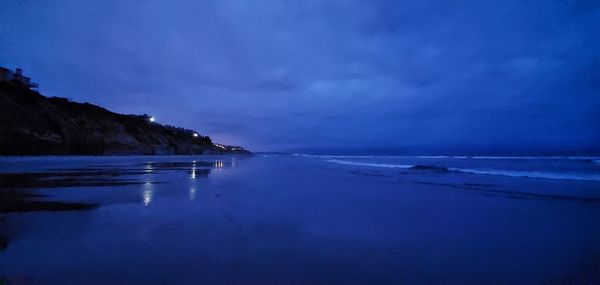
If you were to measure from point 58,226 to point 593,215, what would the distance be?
37.1 ft

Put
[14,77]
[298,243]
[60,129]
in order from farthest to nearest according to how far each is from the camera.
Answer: [14,77] < [60,129] < [298,243]

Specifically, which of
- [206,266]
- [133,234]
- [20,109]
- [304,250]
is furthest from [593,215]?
[20,109]

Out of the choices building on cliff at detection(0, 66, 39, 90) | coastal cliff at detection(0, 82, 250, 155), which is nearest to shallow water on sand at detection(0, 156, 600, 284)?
coastal cliff at detection(0, 82, 250, 155)

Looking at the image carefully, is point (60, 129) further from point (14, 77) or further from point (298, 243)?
point (298, 243)

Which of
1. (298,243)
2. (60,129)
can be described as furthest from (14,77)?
(298,243)

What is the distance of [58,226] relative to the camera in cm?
485

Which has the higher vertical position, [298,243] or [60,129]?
[60,129]

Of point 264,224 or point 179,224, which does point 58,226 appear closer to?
point 179,224

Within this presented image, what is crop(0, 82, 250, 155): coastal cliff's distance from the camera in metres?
25.1

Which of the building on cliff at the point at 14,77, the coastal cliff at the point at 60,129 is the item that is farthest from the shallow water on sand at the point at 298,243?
the building on cliff at the point at 14,77

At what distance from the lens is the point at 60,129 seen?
3034cm

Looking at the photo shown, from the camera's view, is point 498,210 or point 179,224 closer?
point 179,224

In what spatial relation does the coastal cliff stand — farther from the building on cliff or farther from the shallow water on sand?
the shallow water on sand

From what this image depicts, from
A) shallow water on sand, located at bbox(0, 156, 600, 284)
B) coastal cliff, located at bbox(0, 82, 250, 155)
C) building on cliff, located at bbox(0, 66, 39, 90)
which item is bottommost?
shallow water on sand, located at bbox(0, 156, 600, 284)
